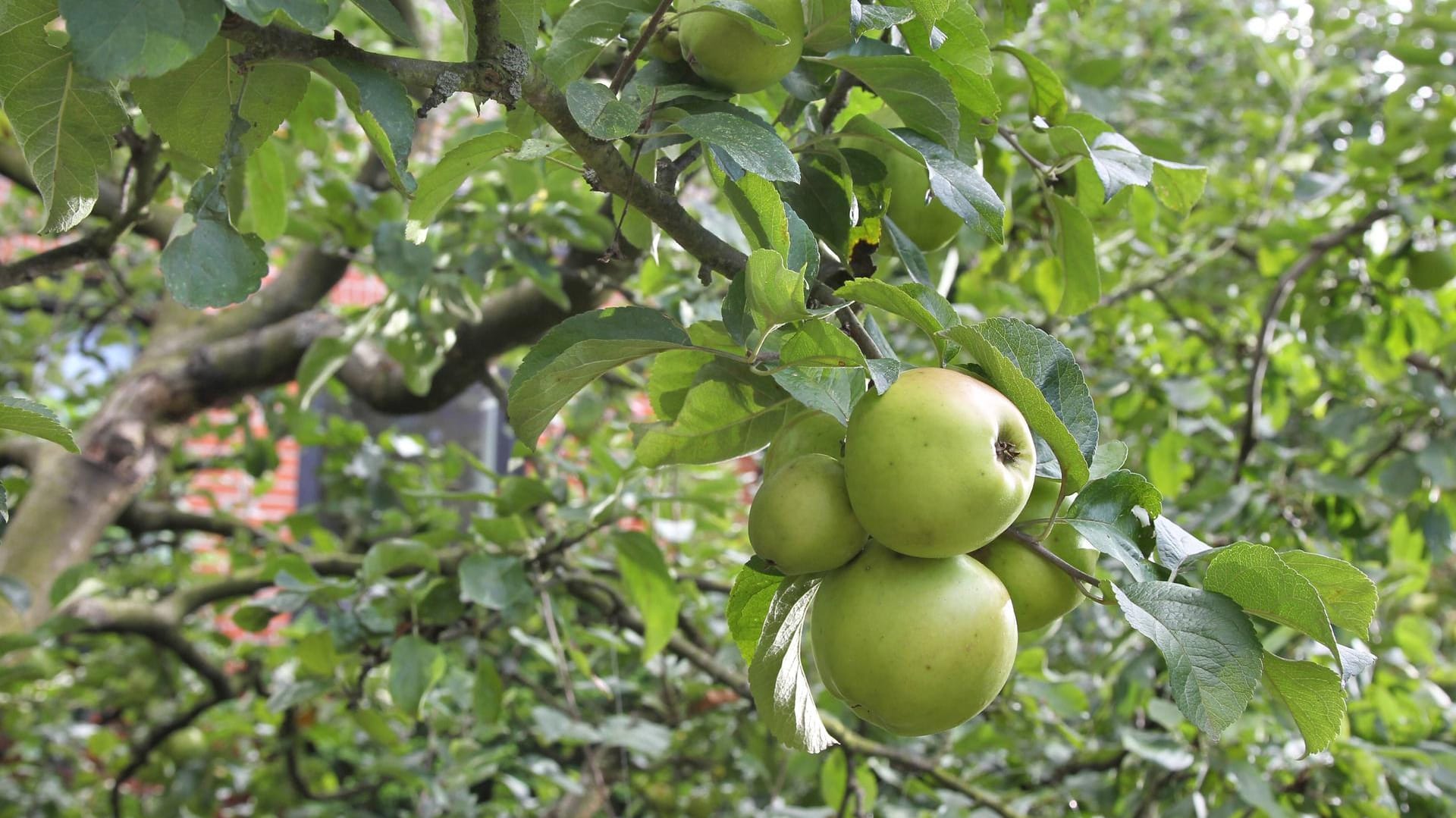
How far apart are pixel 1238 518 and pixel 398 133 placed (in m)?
1.83

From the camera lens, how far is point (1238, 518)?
2.03 meters

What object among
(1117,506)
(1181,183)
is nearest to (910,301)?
(1117,506)

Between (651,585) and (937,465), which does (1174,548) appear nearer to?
(937,465)

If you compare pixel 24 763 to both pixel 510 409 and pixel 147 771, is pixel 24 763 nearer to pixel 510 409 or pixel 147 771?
pixel 147 771

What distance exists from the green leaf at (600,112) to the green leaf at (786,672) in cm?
31

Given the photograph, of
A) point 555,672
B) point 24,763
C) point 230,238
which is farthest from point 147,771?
point 230,238

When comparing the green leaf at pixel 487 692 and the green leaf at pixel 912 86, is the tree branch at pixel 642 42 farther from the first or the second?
the green leaf at pixel 487 692

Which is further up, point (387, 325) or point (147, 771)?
point (387, 325)

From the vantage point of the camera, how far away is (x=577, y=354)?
2.15 feet

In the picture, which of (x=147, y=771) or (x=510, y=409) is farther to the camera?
(x=147, y=771)

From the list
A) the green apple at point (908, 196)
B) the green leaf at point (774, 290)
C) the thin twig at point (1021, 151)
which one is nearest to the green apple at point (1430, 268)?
the thin twig at point (1021, 151)

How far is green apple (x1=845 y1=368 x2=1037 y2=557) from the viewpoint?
1.90 ft

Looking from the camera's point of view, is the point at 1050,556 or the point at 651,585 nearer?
the point at 1050,556

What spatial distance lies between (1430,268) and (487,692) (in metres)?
1.86
